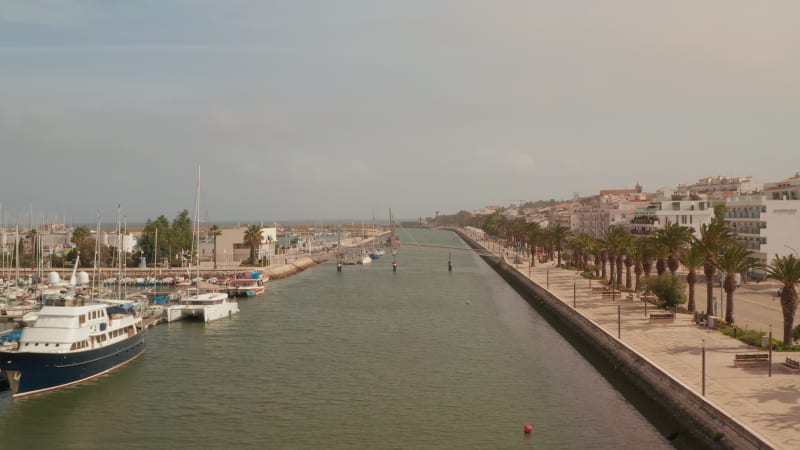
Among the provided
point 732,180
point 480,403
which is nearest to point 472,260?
point 732,180

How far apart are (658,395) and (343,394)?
15574 mm

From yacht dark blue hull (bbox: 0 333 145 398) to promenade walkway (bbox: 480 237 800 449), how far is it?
3088 cm

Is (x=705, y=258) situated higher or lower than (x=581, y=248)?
higher

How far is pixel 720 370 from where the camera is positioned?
30734 millimetres

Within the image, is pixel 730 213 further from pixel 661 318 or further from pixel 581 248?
pixel 661 318

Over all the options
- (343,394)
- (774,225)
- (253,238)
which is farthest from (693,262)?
(253,238)

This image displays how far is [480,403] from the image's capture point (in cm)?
3256

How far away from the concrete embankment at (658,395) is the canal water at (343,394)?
2.69 feet

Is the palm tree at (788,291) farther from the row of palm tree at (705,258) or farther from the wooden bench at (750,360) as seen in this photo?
the wooden bench at (750,360)

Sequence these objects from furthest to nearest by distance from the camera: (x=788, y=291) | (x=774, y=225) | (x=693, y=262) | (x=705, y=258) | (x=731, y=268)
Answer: (x=774, y=225)
(x=693, y=262)
(x=705, y=258)
(x=731, y=268)
(x=788, y=291)

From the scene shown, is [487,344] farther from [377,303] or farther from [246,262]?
[246,262]

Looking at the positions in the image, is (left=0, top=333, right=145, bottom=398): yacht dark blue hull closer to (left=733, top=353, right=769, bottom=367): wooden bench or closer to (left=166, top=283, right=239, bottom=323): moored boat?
(left=166, top=283, right=239, bottom=323): moored boat

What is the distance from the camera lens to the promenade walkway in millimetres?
23391

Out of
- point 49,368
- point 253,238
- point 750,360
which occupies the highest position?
point 253,238
